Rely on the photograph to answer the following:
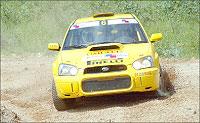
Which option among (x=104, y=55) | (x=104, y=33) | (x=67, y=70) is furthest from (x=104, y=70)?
(x=104, y=33)

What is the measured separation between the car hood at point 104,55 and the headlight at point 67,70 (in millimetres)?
61

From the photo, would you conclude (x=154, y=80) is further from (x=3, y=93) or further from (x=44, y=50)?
(x=44, y=50)

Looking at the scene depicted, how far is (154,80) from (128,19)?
194 centimetres

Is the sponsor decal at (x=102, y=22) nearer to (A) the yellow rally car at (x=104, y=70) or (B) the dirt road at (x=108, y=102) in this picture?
(A) the yellow rally car at (x=104, y=70)

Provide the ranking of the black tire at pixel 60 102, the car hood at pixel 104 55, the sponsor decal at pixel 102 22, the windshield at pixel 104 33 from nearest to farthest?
1. the car hood at pixel 104 55
2. the black tire at pixel 60 102
3. the windshield at pixel 104 33
4. the sponsor decal at pixel 102 22

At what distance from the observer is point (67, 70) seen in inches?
282

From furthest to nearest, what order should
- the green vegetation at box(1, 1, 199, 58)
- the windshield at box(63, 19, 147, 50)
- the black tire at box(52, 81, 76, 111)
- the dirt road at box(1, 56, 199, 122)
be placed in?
the green vegetation at box(1, 1, 199, 58) < the windshield at box(63, 19, 147, 50) < the black tire at box(52, 81, 76, 111) < the dirt road at box(1, 56, 199, 122)

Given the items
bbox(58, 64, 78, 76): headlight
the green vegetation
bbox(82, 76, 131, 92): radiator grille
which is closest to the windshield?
bbox(58, 64, 78, 76): headlight

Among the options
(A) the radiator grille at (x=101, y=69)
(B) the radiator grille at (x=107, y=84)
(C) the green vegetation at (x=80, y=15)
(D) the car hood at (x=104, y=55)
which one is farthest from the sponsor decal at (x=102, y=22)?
(C) the green vegetation at (x=80, y=15)

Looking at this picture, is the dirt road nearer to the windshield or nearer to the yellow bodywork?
the yellow bodywork

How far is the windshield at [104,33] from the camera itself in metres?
8.05

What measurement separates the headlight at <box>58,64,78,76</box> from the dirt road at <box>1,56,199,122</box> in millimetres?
642

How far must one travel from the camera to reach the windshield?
8047 mm

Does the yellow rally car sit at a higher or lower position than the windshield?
lower
